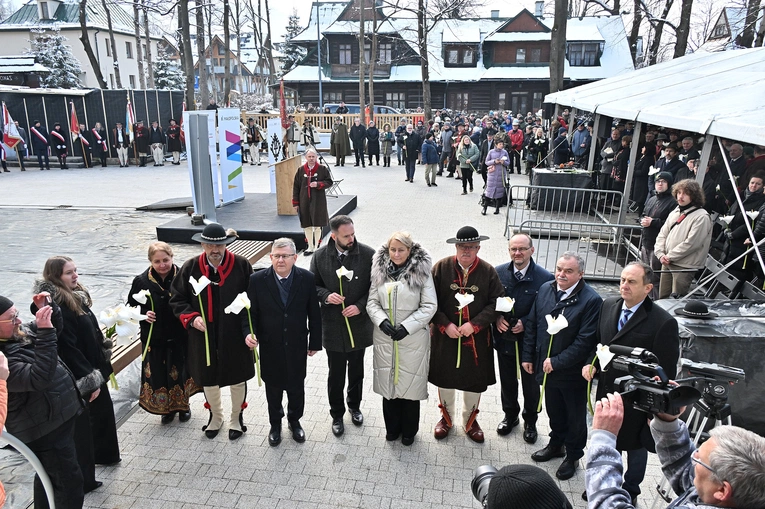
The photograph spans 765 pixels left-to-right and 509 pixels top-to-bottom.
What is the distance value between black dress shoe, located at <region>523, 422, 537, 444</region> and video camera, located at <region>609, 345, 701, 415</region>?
2049mm

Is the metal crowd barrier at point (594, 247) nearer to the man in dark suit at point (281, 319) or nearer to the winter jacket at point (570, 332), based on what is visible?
the winter jacket at point (570, 332)

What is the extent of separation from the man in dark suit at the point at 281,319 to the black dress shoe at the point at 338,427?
461 millimetres

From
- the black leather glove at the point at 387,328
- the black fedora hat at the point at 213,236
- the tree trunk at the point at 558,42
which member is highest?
the tree trunk at the point at 558,42

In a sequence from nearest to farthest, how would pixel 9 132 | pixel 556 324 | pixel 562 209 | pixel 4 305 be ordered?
pixel 4 305 < pixel 556 324 < pixel 562 209 < pixel 9 132

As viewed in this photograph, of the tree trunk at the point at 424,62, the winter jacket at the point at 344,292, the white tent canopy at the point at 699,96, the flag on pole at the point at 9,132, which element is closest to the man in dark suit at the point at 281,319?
the winter jacket at the point at 344,292

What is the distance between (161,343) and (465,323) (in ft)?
8.25

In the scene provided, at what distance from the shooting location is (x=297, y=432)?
4578 mm

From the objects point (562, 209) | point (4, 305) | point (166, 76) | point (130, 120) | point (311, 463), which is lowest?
point (311, 463)

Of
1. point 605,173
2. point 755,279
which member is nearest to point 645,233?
point 755,279

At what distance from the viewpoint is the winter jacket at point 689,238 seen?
19.6ft

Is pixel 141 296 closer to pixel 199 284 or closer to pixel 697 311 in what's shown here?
pixel 199 284

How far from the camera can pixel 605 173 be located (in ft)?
43.8

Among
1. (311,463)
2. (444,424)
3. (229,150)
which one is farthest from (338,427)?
(229,150)

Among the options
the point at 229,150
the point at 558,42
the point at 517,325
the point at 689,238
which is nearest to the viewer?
the point at 517,325
